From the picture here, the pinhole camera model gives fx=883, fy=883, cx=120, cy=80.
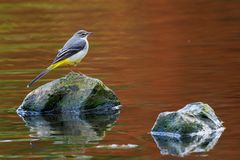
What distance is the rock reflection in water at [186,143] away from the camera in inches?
528

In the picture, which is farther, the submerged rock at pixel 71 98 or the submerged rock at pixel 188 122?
the submerged rock at pixel 71 98

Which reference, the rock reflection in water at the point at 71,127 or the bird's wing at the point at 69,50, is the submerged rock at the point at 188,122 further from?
the bird's wing at the point at 69,50

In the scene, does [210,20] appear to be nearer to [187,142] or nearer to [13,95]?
[13,95]

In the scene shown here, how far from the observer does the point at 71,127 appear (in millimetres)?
15672

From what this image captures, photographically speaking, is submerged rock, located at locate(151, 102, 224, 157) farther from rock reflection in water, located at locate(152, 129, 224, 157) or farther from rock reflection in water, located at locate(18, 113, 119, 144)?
rock reflection in water, located at locate(18, 113, 119, 144)

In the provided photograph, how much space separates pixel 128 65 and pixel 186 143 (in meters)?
7.84

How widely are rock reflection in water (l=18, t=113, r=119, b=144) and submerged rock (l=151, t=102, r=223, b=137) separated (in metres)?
1.05

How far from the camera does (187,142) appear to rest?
14000 millimetres

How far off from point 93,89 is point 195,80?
3422mm

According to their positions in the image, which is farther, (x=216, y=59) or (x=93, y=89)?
(x=216, y=59)

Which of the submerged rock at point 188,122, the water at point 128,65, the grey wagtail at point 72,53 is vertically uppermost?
the grey wagtail at point 72,53

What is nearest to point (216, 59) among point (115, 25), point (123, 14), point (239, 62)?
point (239, 62)

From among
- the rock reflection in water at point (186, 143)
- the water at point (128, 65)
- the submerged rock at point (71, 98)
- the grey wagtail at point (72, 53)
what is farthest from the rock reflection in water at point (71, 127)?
the rock reflection in water at point (186, 143)

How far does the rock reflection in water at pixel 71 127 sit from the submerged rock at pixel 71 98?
26 centimetres
